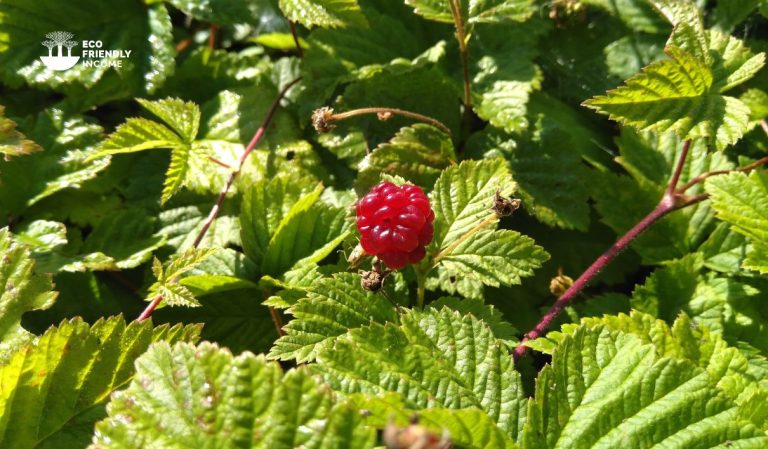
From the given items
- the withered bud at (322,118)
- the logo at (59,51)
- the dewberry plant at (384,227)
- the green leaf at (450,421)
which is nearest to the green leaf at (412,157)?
the dewberry plant at (384,227)

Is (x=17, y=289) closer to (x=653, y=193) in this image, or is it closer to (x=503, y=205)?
(x=503, y=205)

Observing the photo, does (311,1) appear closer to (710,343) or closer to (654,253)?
(654,253)

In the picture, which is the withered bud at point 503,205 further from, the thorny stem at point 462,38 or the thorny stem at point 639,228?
the thorny stem at point 462,38

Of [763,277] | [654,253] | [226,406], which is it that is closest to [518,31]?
[654,253]

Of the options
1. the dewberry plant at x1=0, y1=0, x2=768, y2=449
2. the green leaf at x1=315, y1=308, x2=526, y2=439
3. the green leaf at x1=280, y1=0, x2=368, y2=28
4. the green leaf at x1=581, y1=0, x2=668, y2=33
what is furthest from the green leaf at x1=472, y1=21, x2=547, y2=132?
the green leaf at x1=315, y1=308, x2=526, y2=439

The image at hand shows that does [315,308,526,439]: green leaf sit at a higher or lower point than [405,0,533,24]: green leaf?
lower

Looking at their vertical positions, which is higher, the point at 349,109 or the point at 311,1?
the point at 311,1

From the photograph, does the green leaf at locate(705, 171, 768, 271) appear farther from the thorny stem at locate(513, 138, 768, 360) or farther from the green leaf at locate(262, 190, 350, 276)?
the green leaf at locate(262, 190, 350, 276)
